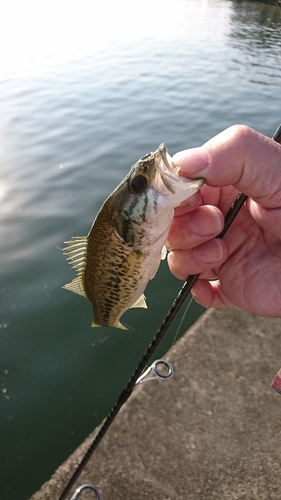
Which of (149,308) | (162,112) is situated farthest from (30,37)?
(149,308)

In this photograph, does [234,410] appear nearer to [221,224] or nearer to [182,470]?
[182,470]

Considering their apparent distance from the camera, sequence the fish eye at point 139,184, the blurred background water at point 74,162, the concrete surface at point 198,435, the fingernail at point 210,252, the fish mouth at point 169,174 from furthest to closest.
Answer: the blurred background water at point 74,162 < the concrete surface at point 198,435 < the fingernail at point 210,252 < the fish eye at point 139,184 < the fish mouth at point 169,174

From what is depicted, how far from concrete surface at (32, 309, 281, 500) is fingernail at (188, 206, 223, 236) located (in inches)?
70.7

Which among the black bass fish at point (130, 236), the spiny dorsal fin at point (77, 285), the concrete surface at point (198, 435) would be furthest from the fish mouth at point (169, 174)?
the concrete surface at point (198, 435)

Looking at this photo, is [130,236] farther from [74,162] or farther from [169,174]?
[74,162]

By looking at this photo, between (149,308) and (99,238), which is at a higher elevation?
(99,238)

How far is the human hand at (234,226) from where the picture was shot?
167 centimetres

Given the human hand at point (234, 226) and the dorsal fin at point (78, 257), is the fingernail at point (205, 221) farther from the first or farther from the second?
the dorsal fin at point (78, 257)

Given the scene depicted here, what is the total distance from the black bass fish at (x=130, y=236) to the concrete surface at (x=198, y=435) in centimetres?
128

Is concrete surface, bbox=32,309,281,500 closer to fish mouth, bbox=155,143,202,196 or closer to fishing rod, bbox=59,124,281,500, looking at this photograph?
fishing rod, bbox=59,124,281,500

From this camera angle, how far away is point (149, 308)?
4473 millimetres

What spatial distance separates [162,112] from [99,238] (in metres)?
9.46

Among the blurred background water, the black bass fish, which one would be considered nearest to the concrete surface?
the blurred background water

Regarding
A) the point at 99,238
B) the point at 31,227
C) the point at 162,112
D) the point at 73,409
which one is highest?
the point at 99,238
